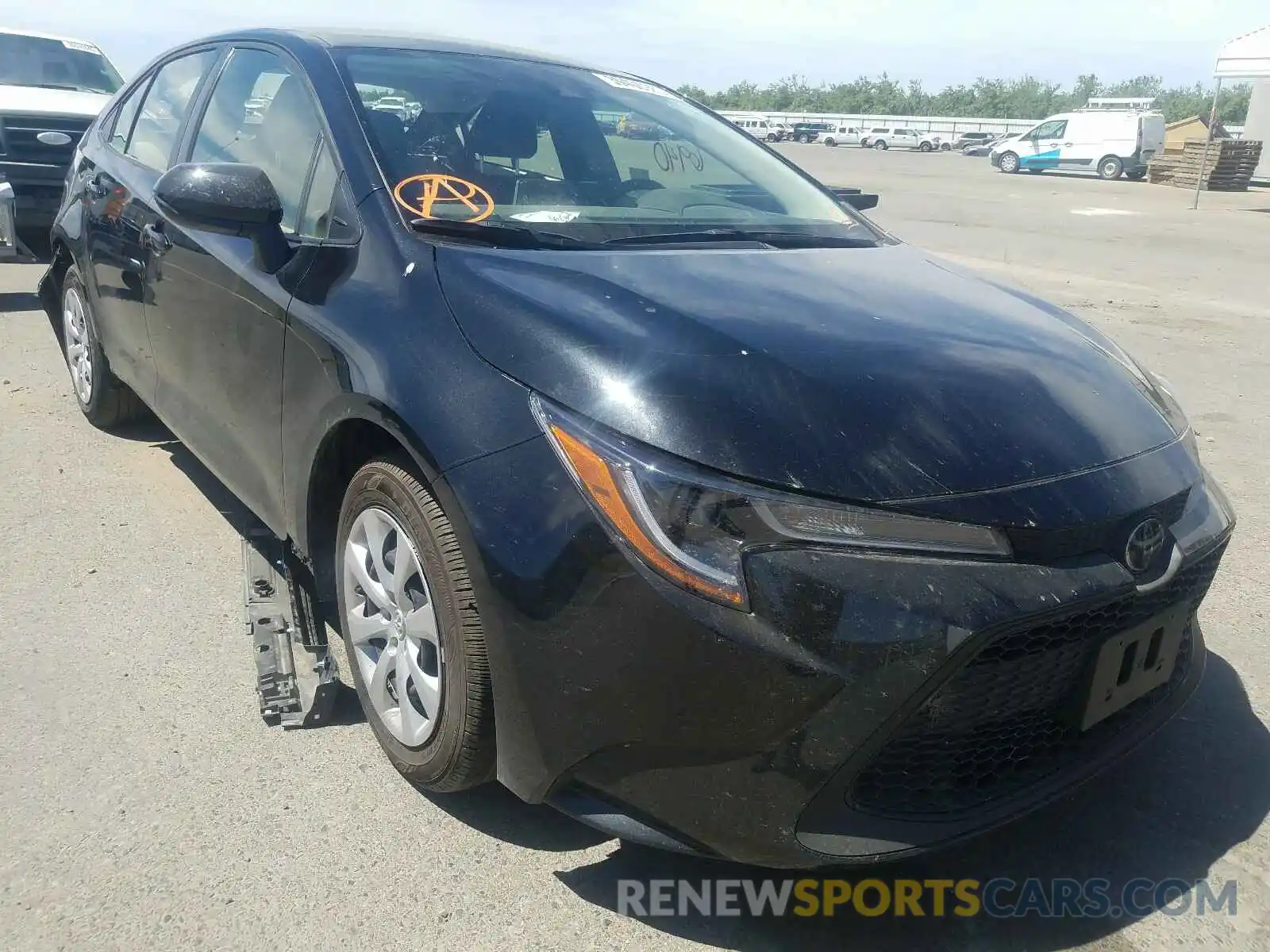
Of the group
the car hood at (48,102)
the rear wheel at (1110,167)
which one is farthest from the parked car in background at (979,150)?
the car hood at (48,102)

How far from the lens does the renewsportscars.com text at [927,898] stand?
2.10 m

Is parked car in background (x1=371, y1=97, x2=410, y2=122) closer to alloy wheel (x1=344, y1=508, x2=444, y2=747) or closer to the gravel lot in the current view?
alloy wheel (x1=344, y1=508, x2=444, y2=747)

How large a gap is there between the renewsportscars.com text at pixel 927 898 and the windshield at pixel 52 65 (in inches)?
416

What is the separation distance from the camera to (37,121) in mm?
9078

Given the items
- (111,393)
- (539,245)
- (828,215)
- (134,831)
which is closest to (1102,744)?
(539,245)

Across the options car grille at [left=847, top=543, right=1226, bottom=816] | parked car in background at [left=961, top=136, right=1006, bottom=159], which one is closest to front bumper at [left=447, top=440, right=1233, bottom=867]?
car grille at [left=847, top=543, right=1226, bottom=816]

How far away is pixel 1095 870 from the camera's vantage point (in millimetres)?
2199

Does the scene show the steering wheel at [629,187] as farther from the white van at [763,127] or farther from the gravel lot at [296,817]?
the white van at [763,127]

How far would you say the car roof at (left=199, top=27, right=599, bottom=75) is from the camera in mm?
3018

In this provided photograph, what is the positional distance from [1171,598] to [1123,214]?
60.9 feet

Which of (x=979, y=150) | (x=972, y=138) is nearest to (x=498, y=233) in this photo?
(x=979, y=150)

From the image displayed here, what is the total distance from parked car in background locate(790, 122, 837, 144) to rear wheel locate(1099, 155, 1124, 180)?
31.7 m

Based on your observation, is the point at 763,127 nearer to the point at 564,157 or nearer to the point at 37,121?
the point at 37,121

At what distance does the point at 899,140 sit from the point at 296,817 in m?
62.8
